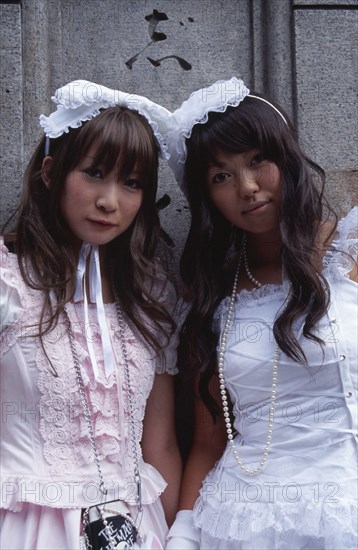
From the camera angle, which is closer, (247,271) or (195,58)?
(247,271)

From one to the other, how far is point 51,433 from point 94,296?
16.7 inches

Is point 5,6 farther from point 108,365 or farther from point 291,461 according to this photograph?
point 291,461

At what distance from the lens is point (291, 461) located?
2.08 metres

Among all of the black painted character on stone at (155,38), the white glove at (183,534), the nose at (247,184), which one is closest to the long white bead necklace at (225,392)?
the white glove at (183,534)

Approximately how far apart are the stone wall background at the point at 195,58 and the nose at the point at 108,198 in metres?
0.63

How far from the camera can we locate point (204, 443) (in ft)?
7.82

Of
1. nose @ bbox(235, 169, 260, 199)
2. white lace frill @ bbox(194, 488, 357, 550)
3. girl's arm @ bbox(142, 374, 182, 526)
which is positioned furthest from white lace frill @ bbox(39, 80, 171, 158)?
white lace frill @ bbox(194, 488, 357, 550)

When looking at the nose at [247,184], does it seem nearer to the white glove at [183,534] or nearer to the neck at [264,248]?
the neck at [264,248]

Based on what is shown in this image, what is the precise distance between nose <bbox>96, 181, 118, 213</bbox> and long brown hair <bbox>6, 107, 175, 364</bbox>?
52 mm

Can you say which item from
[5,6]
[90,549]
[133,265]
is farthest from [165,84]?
[90,549]

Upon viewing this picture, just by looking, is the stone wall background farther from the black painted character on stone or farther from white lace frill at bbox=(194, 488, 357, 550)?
white lace frill at bbox=(194, 488, 357, 550)

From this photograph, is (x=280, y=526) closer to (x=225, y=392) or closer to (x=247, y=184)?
(x=225, y=392)

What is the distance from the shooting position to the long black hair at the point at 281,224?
2148mm

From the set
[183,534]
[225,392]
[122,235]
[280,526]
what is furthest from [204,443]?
[122,235]
